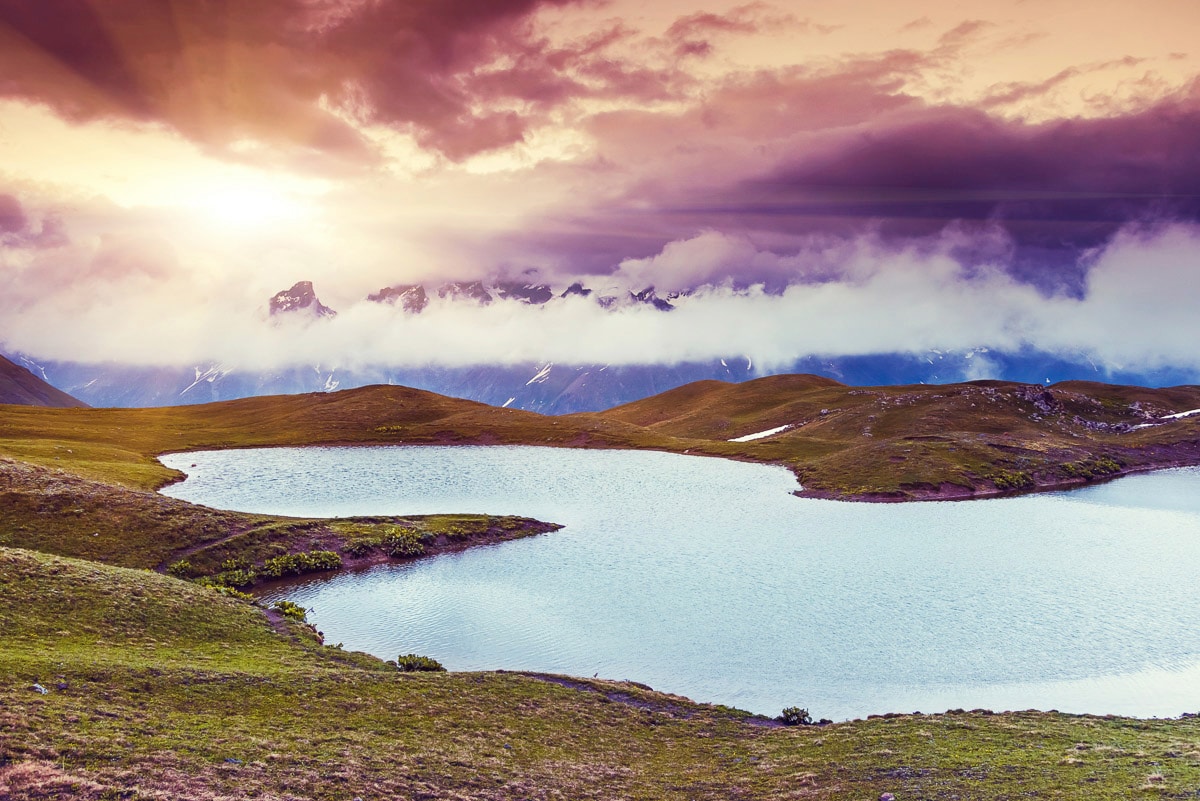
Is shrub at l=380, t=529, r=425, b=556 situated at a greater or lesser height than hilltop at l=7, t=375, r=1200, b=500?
lesser

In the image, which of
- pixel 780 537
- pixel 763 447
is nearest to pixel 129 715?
pixel 780 537

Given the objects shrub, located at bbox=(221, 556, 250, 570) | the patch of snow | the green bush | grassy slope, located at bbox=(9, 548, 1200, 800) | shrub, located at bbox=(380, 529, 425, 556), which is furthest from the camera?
the patch of snow

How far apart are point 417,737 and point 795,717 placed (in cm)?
1906

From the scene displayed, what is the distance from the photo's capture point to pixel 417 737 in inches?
1117

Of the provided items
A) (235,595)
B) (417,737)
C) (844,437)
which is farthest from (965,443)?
(417,737)

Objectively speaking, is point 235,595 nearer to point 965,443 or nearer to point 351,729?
point 351,729

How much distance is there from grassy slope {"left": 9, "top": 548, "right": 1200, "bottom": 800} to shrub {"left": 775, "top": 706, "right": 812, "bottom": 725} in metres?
1.65

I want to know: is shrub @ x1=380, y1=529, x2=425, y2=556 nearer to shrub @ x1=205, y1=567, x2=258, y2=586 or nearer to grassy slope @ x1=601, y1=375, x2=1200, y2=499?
shrub @ x1=205, y1=567, x2=258, y2=586

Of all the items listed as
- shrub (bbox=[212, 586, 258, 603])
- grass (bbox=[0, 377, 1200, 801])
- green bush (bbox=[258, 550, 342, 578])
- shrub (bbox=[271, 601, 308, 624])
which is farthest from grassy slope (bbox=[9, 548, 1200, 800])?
green bush (bbox=[258, 550, 342, 578])

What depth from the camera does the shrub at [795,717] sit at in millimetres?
34844

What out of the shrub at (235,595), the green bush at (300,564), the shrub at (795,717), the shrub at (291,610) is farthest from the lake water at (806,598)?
the shrub at (235,595)

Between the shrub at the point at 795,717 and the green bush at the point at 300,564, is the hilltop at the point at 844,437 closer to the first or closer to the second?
the green bush at the point at 300,564

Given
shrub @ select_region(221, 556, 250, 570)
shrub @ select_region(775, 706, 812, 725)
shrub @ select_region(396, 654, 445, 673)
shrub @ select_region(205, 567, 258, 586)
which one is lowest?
shrub @ select_region(775, 706, 812, 725)

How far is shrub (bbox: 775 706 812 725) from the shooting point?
1372 inches
